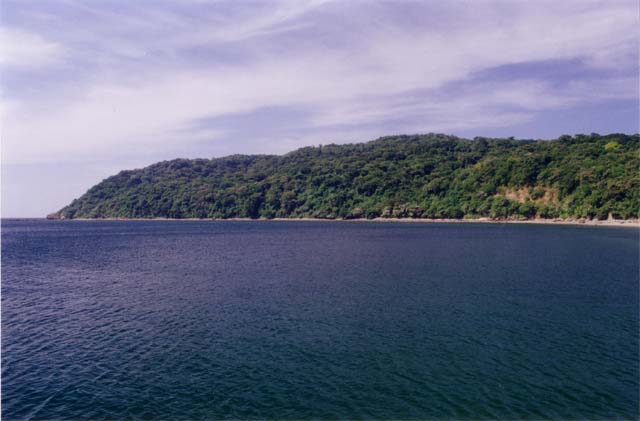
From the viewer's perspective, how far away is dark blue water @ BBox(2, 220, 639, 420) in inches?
813

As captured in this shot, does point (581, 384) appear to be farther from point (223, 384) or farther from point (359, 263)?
point (359, 263)

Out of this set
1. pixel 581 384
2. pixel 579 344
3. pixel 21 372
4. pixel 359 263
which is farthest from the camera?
pixel 359 263

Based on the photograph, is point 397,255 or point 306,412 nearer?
point 306,412

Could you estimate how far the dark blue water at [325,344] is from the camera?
67.7ft

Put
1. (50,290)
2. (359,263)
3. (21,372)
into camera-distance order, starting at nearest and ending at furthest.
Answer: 1. (21,372)
2. (50,290)
3. (359,263)

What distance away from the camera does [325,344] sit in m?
28.2

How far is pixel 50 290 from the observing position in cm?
4631

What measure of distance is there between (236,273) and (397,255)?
29530 mm

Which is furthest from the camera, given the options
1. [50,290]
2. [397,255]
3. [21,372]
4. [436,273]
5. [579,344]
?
[397,255]

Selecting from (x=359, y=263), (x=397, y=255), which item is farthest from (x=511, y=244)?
(x=359, y=263)

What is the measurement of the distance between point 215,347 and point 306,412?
10.4 metres

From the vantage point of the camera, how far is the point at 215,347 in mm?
28062

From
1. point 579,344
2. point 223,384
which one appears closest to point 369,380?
point 223,384

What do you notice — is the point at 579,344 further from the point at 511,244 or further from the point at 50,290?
the point at 511,244
